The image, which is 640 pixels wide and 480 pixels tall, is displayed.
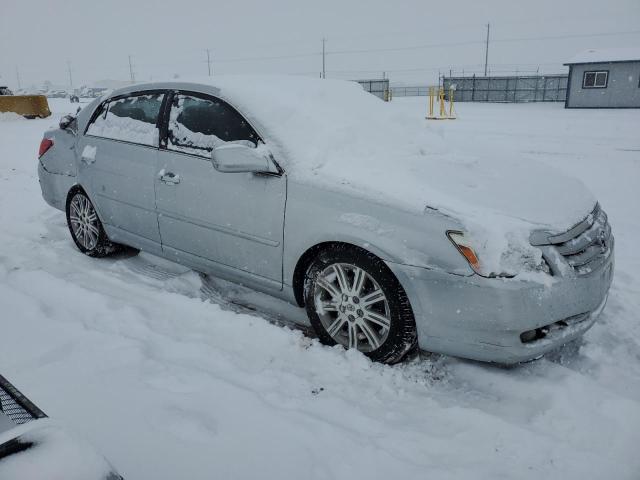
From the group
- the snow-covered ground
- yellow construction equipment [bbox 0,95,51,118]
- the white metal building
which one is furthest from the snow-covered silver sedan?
the white metal building

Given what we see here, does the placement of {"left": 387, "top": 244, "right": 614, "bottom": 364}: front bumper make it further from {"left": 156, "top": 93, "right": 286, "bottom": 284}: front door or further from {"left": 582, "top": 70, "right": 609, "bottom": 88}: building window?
{"left": 582, "top": 70, "right": 609, "bottom": 88}: building window

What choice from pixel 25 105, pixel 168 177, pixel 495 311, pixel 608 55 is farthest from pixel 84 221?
pixel 608 55

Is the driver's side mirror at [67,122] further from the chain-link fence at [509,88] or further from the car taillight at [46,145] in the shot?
the chain-link fence at [509,88]

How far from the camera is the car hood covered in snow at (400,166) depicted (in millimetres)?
2467

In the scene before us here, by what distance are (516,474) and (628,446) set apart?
0.58m

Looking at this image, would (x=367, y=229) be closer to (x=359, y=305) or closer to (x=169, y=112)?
(x=359, y=305)

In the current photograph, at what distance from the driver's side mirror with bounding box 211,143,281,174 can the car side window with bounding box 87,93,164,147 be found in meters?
1.00

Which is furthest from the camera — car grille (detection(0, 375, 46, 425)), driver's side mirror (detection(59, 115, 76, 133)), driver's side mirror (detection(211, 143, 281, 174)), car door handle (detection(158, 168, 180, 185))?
driver's side mirror (detection(59, 115, 76, 133))

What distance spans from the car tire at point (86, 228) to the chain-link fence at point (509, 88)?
32007mm

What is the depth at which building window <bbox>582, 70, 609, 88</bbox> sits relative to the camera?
2545 centimetres

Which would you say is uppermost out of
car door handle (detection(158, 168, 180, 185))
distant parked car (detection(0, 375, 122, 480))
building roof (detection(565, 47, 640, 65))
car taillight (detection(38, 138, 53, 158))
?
building roof (detection(565, 47, 640, 65))

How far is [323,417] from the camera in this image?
2.33 m

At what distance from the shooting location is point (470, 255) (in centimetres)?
234

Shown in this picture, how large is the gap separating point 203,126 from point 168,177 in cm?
46
